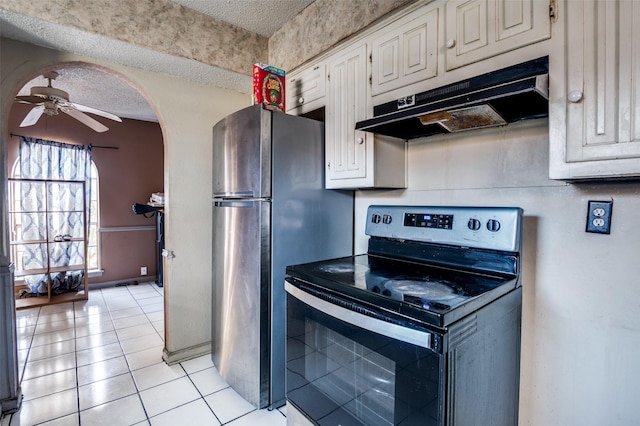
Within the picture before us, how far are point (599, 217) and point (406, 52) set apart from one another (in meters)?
1.04

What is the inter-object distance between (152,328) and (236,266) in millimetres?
1777

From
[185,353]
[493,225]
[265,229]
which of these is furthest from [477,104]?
[185,353]

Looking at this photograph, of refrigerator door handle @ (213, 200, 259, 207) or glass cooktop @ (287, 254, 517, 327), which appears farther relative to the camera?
refrigerator door handle @ (213, 200, 259, 207)

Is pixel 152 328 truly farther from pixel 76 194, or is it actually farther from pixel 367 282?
pixel 367 282

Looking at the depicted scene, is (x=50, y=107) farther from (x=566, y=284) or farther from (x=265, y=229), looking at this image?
(x=566, y=284)

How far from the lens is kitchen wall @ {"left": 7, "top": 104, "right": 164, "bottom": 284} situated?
4570 millimetres

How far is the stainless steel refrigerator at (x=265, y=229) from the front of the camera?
180 centimetres

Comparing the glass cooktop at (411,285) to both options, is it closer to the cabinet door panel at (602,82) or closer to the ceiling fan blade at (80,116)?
the cabinet door panel at (602,82)

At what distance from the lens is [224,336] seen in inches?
82.4

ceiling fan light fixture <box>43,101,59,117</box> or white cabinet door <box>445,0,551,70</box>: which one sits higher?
ceiling fan light fixture <box>43,101,59,117</box>

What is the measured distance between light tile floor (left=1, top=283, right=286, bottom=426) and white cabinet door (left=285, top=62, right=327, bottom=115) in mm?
1924

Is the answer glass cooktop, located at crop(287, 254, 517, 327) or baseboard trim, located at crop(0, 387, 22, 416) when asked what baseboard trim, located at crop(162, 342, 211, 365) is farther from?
glass cooktop, located at crop(287, 254, 517, 327)

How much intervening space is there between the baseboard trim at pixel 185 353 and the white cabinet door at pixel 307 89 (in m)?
1.98

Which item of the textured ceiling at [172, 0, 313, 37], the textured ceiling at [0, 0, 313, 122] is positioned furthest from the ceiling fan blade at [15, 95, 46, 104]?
the textured ceiling at [172, 0, 313, 37]
